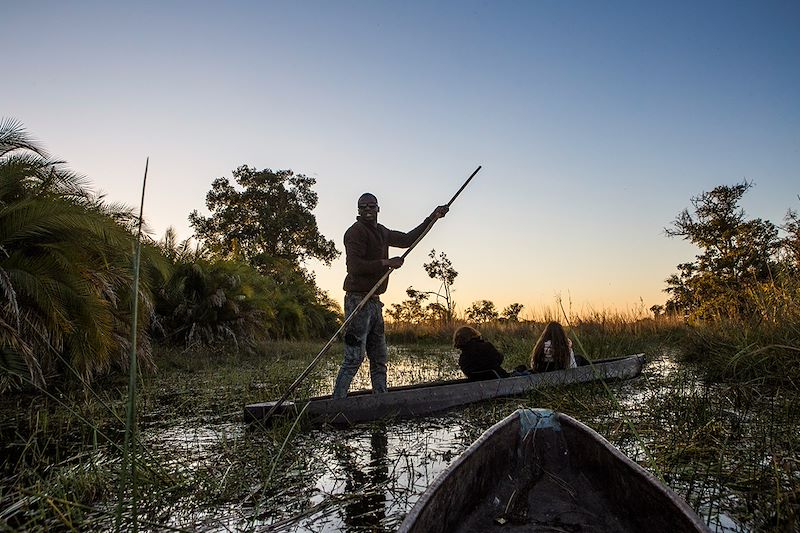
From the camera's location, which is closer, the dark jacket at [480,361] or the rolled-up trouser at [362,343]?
the rolled-up trouser at [362,343]

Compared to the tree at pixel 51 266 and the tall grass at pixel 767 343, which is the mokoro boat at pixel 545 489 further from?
the tree at pixel 51 266

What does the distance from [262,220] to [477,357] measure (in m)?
21.4

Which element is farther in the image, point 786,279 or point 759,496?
point 786,279

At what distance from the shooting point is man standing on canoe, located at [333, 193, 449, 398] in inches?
207

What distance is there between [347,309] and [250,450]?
6.34 feet

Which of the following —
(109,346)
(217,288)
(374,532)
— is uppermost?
(217,288)

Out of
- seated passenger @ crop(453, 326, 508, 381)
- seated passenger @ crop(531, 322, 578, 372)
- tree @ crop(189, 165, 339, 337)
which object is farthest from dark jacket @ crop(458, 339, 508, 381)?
tree @ crop(189, 165, 339, 337)

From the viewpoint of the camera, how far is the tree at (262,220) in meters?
26.3

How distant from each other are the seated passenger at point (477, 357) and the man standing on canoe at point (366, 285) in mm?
1319

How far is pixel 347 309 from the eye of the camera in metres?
5.50

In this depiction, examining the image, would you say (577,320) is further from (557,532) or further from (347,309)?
(557,532)

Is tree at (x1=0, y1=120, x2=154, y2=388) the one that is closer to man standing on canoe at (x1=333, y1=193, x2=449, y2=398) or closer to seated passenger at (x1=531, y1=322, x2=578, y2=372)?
man standing on canoe at (x1=333, y1=193, x2=449, y2=398)

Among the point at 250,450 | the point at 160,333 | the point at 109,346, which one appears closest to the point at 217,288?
the point at 160,333

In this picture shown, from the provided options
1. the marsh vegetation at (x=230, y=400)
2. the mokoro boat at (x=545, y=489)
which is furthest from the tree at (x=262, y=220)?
the mokoro boat at (x=545, y=489)
